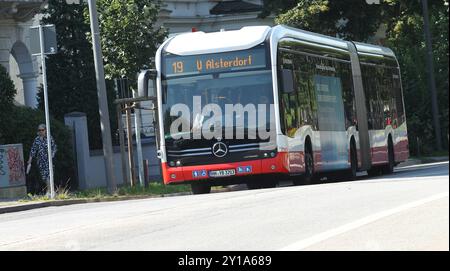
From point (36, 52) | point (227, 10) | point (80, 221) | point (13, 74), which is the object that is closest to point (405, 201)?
point (80, 221)

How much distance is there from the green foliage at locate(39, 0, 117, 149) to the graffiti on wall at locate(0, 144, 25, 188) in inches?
534

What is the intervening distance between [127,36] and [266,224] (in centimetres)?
1902

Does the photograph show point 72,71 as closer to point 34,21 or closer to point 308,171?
point 34,21

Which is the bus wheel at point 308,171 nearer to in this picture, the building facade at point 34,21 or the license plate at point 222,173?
the license plate at point 222,173

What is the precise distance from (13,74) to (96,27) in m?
Answer: 17.8

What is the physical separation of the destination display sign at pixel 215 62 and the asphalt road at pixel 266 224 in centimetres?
411

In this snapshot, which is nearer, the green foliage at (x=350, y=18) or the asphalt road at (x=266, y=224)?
the asphalt road at (x=266, y=224)

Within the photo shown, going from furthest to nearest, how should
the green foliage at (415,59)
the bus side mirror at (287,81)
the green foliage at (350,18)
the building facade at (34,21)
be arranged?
the green foliage at (350,18), the green foliage at (415,59), the building facade at (34,21), the bus side mirror at (287,81)

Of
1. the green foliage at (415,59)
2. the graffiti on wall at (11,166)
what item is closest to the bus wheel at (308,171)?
the graffiti on wall at (11,166)

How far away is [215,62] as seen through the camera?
23969 millimetres

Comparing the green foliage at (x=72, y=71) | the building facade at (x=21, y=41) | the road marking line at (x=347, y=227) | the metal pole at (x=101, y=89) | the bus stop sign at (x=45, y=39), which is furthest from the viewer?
the green foliage at (x=72, y=71)

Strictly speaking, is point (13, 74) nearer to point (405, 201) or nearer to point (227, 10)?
point (227, 10)

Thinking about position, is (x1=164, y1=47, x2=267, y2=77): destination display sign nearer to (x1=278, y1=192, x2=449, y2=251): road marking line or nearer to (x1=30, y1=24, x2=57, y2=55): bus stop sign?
(x1=30, y1=24, x2=57, y2=55): bus stop sign

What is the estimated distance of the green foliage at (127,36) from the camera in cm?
3238
